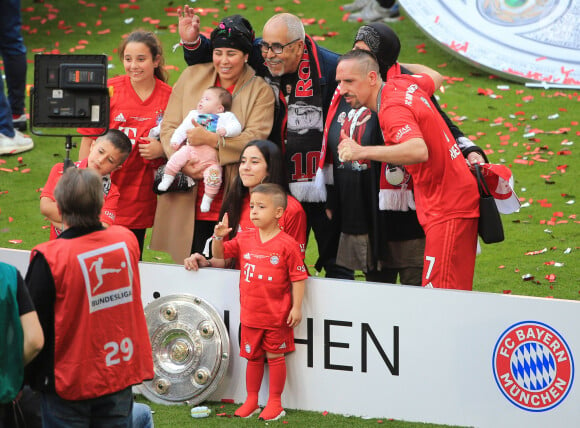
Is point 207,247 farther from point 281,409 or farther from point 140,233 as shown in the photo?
point 281,409

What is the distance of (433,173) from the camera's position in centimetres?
468

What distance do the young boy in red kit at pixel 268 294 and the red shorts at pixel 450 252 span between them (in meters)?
0.61

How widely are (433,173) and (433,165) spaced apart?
42 mm

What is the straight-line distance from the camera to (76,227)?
3613 millimetres

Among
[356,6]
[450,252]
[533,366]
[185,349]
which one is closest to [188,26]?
[185,349]

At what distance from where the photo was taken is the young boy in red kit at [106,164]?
5254 mm

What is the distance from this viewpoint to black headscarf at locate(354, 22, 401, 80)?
5.10m

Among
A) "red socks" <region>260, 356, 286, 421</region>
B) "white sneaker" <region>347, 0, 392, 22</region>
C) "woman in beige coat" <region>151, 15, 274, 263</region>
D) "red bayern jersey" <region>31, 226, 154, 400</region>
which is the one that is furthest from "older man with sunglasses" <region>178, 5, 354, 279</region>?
"white sneaker" <region>347, 0, 392, 22</region>

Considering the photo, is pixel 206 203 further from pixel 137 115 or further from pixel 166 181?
pixel 137 115

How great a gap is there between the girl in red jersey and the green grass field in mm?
1281

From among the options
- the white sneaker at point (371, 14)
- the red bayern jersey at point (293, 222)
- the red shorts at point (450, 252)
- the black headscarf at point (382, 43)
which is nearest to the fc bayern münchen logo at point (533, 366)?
the red shorts at point (450, 252)

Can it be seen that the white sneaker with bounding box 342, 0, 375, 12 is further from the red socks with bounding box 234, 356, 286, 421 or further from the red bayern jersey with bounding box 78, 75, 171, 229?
the red socks with bounding box 234, 356, 286, 421

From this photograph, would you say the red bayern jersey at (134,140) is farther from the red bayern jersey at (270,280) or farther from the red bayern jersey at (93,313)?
the red bayern jersey at (93,313)

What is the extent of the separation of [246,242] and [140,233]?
1.18m
